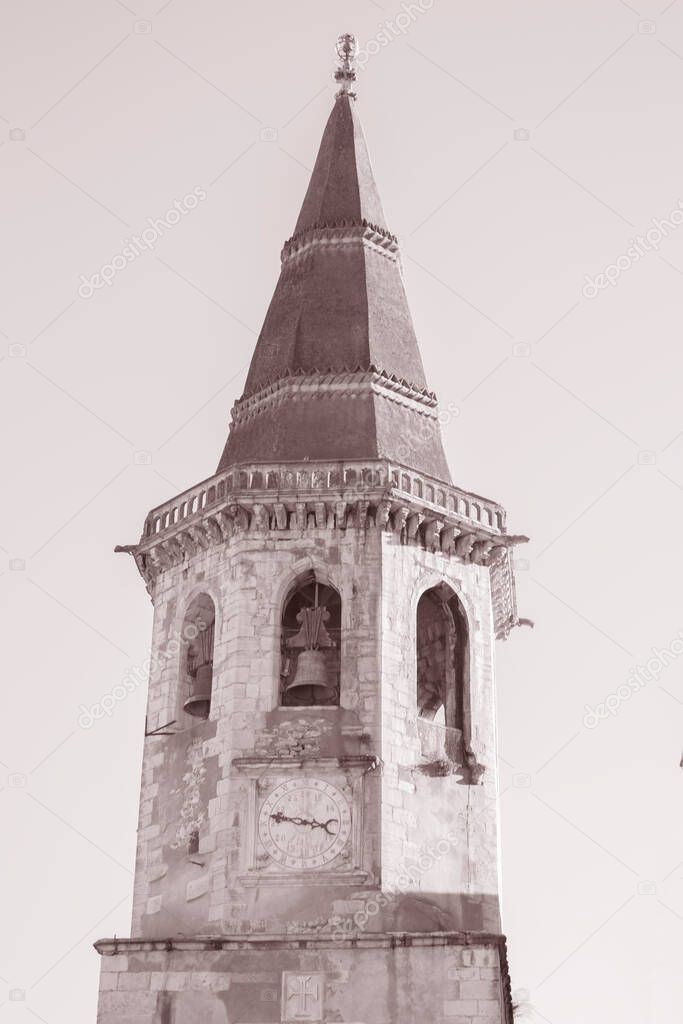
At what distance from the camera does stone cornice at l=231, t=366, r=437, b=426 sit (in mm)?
31859

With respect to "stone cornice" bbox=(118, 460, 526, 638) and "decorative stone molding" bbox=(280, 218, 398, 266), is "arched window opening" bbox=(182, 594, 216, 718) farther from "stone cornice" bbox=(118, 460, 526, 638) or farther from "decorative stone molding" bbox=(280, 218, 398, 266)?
"decorative stone molding" bbox=(280, 218, 398, 266)

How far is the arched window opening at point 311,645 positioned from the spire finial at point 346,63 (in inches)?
456

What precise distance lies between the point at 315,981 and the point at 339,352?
11.3 metres

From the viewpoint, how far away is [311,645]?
2906 centimetres

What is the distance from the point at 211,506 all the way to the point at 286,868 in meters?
6.15

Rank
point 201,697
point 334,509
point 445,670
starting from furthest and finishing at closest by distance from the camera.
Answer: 1. point 445,670
2. point 334,509
3. point 201,697

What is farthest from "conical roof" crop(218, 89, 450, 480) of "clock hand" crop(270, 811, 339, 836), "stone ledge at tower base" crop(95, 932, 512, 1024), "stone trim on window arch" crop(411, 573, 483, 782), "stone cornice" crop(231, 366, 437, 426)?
"stone ledge at tower base" crop(95, 932, 512, 1024)

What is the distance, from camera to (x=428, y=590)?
30.3m

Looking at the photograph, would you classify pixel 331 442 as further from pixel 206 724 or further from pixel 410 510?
pixel 206 724

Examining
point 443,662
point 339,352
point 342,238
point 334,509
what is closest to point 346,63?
point 342,238

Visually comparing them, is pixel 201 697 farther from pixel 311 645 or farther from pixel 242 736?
pixel 311 645

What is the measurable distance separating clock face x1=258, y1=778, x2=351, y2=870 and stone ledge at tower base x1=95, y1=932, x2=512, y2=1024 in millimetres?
1389

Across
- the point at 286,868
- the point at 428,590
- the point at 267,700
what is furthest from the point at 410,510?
the point at 286,868

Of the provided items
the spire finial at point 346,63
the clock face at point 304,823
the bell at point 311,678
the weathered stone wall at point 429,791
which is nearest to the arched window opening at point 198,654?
the bell at point 311,678
